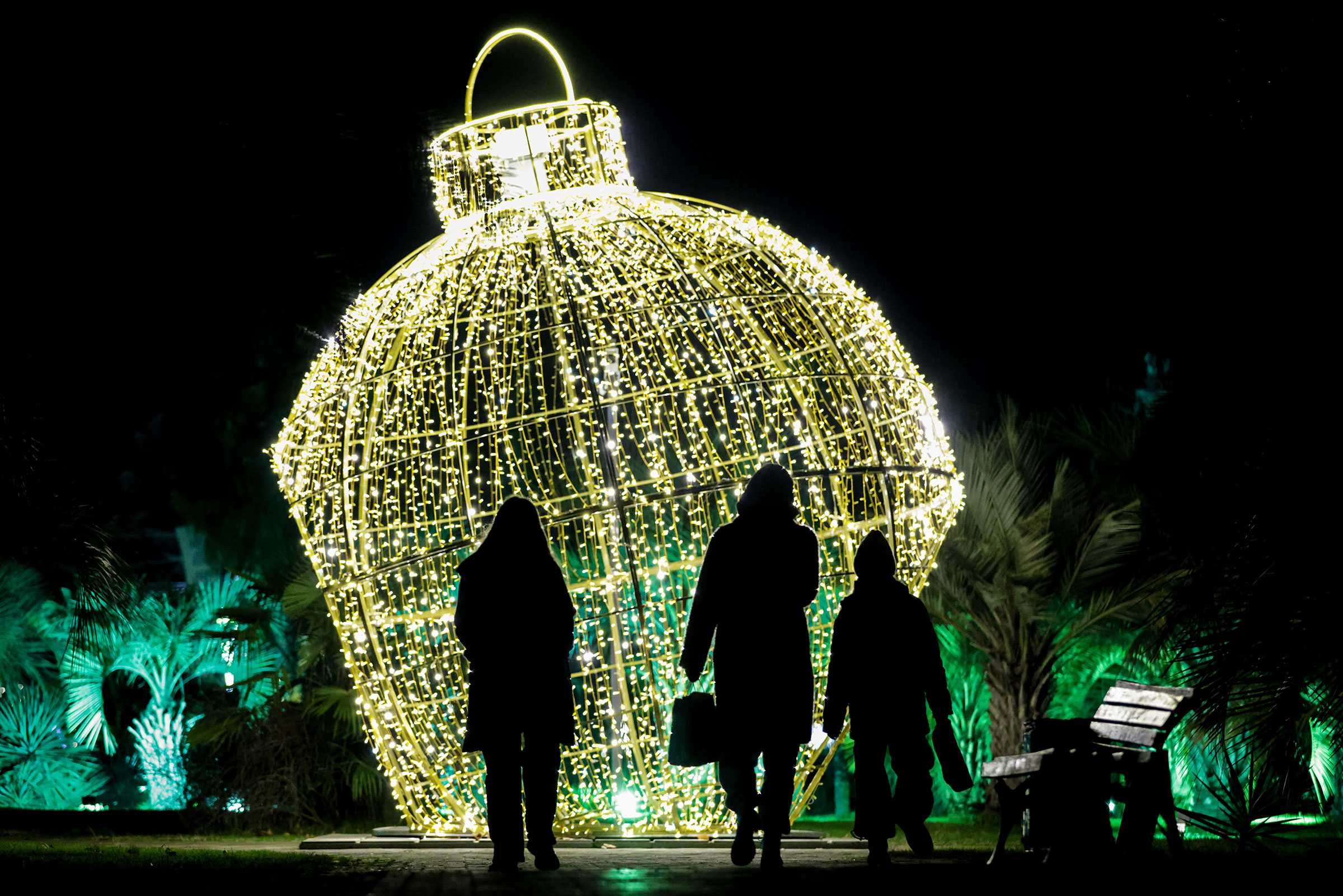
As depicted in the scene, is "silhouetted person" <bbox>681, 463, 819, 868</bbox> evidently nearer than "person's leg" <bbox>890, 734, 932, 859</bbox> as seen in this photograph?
Yes

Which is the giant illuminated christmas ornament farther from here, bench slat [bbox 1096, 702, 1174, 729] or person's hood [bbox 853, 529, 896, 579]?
bench slat [bbox 1096, 702, 1174, 729]

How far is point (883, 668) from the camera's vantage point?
6.12 m

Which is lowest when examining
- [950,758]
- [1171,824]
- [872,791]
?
[1171,824]

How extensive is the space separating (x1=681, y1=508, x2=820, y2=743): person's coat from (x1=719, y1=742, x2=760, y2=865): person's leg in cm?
15

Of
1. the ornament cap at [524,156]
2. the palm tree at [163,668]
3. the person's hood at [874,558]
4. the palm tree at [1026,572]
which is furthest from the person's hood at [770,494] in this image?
the palm tree at [163,668]

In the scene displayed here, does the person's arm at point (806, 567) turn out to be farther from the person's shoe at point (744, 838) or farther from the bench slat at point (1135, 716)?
the bench slat at point (1135, 716)

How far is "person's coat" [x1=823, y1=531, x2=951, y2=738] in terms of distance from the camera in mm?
6102

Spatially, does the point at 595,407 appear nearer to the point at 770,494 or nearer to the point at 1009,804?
the point at 770,494

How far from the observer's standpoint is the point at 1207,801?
12.6 m

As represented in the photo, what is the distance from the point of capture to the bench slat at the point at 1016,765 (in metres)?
6.34

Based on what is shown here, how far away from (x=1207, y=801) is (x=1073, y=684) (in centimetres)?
153

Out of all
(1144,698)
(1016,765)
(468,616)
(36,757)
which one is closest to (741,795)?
(468,616)

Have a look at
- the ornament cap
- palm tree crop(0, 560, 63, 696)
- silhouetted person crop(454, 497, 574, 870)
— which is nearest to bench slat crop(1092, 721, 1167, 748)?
silhouetted person crop(454, 497, 574, 870)

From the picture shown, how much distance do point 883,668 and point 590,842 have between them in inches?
83.2
